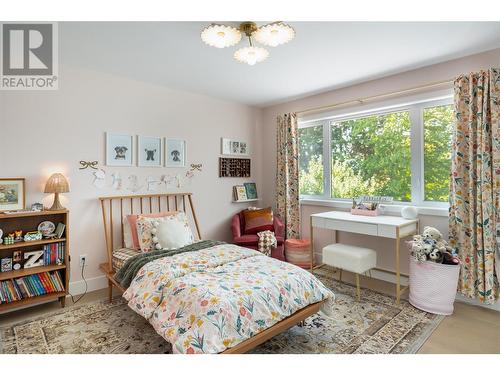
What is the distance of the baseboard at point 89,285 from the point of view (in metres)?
2.93

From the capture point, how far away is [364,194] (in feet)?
11.9

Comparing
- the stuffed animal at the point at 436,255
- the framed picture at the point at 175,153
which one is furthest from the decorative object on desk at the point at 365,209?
the framed picture at the point at 175,153

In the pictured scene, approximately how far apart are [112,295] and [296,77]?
318 cm

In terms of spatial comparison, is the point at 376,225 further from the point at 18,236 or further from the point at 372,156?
the point at 18,236

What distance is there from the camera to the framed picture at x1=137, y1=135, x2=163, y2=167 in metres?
3.35

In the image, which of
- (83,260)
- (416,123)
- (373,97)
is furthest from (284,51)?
(83,260)

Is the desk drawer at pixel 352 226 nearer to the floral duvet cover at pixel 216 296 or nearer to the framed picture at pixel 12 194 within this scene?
the floral duvet cover at pixel 216 296

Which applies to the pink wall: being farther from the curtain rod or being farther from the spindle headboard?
the spindle headboard

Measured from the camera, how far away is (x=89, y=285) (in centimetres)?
304

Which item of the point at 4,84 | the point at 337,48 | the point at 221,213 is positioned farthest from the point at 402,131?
the point at 4,84

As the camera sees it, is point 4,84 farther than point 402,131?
No

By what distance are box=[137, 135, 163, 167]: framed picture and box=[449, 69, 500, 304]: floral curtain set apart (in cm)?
325

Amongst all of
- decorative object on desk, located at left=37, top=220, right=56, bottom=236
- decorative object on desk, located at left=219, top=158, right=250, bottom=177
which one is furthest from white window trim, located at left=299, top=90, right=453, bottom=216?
decorative object on desk, located at left=37, top=220, right=56, bottom=236

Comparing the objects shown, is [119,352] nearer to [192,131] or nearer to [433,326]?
[433,326]
